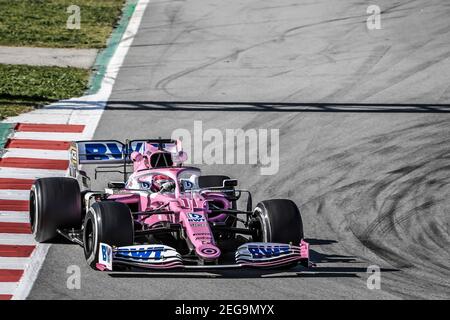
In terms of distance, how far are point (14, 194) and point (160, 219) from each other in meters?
3.92

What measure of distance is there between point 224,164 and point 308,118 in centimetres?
330

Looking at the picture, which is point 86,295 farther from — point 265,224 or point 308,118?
point 308,118

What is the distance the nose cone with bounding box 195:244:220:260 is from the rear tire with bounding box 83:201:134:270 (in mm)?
853

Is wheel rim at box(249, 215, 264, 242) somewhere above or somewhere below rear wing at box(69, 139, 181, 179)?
below

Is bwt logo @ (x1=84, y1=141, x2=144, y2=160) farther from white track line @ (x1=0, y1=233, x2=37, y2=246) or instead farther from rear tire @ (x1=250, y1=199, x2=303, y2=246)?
rear tire @ (x1=250, y1=199, x2=303, y2=246)

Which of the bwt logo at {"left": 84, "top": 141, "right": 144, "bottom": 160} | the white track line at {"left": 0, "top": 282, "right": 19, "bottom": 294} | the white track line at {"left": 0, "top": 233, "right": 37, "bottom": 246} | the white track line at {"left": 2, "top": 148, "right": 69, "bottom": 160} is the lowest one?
the white track line at {"left": 0, "top": 282, "right": 19, "bottom": 294}

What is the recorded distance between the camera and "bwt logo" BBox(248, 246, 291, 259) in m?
14.3

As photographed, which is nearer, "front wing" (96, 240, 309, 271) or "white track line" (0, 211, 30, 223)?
"front wing" (96, 240, 309, 271)

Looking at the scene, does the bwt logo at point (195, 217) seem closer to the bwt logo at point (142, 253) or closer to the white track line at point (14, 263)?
the bwt logo at point (142, 253)

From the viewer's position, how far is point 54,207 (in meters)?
15.7

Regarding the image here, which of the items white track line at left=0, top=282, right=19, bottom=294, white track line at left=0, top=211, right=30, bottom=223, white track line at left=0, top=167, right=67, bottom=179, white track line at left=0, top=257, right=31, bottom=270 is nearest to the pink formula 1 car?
white track line at left=0, top=257, right=31, bottom=270

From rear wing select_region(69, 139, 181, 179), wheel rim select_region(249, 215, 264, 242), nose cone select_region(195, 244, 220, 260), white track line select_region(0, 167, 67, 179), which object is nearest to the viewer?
nose cone select_region(195, 244, 220, 260)
